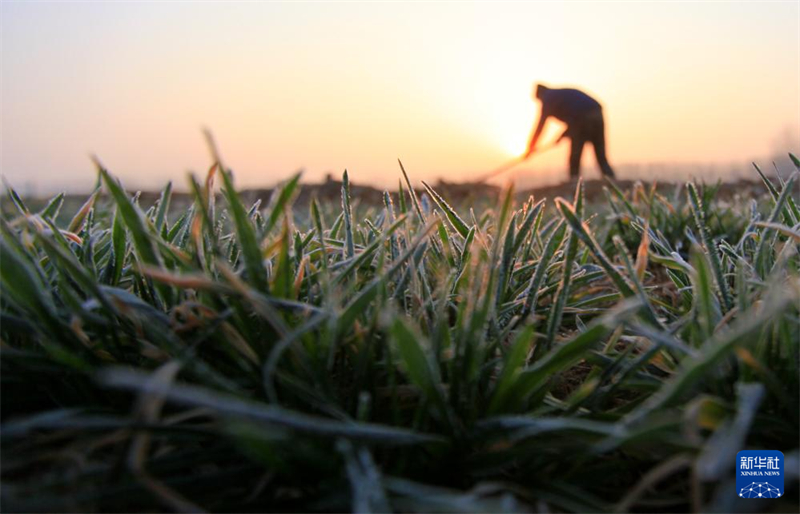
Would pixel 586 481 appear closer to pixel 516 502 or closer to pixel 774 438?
pixel 516 502

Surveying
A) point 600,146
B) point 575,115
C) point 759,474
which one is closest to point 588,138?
point 600,146

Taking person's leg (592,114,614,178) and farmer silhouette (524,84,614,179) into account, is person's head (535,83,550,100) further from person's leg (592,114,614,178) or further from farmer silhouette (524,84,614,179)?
person's leg (592,114,614,178)

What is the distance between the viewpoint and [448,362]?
2.85ft

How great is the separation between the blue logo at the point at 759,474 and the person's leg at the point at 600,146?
40.1ft

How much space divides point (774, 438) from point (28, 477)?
942 mm

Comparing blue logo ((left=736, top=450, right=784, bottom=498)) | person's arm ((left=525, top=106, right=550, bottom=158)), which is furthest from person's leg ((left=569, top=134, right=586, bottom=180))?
blue logo ((left=736, top=450, right=784, bottom=498))

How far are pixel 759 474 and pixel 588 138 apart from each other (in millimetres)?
12623

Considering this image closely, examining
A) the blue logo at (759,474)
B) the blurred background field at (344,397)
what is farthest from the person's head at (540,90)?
the blue logo at (759,474)

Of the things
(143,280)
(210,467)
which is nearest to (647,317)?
(210,467)

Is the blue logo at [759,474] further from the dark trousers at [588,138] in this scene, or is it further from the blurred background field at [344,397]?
the dark trousers at [588,138]

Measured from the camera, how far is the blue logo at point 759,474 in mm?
728

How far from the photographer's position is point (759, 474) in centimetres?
76

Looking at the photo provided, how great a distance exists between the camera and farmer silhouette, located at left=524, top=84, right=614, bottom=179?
39.6 ft

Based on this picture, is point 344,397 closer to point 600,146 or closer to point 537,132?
point 537,132
